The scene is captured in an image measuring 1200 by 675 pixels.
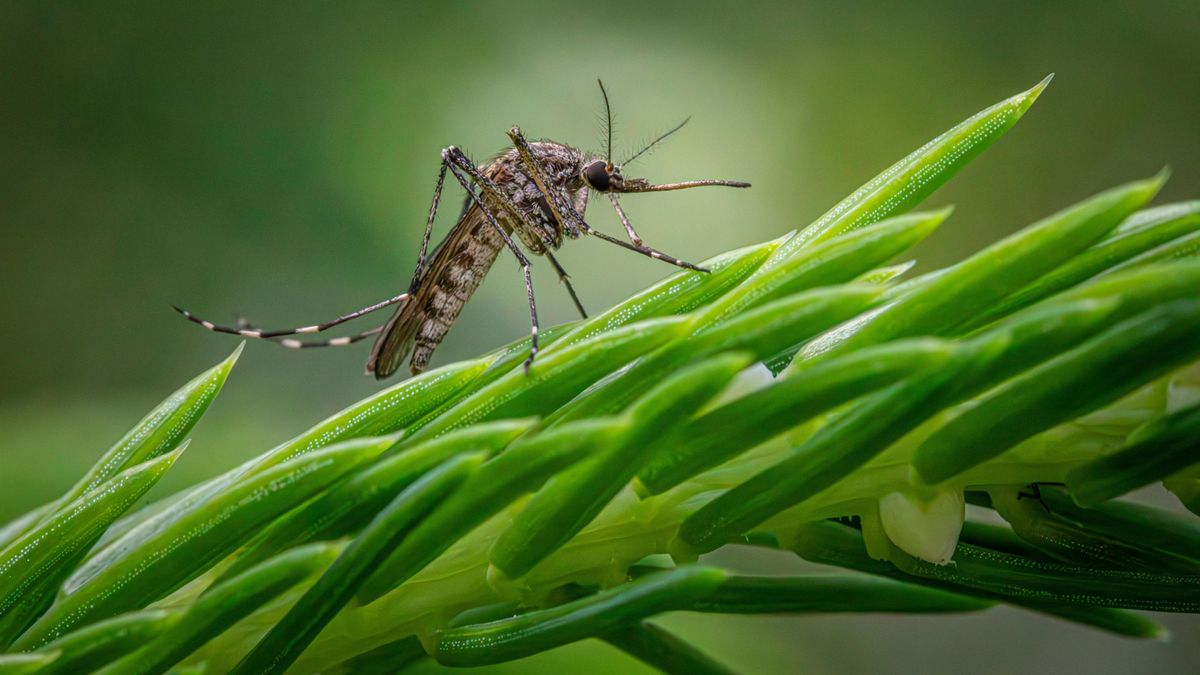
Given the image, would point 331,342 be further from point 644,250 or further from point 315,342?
point 644,250

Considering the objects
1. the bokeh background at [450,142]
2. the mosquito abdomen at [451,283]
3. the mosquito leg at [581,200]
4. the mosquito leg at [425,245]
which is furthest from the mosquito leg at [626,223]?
the bokeh background at [450,142]

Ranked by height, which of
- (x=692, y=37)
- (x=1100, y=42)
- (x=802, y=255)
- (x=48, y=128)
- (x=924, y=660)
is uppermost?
(x=48, y=128)

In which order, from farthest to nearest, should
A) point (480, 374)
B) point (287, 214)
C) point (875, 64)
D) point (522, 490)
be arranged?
1. point (875, 64)
2. point (287, 214)
3. point (480, 374)
4. point (522, 490)

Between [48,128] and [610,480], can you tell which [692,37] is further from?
[610,480]

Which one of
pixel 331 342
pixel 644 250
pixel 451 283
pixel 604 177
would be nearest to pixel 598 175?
pixel 604 177

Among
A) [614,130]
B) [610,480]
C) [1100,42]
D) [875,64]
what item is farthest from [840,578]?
[1100,42]
